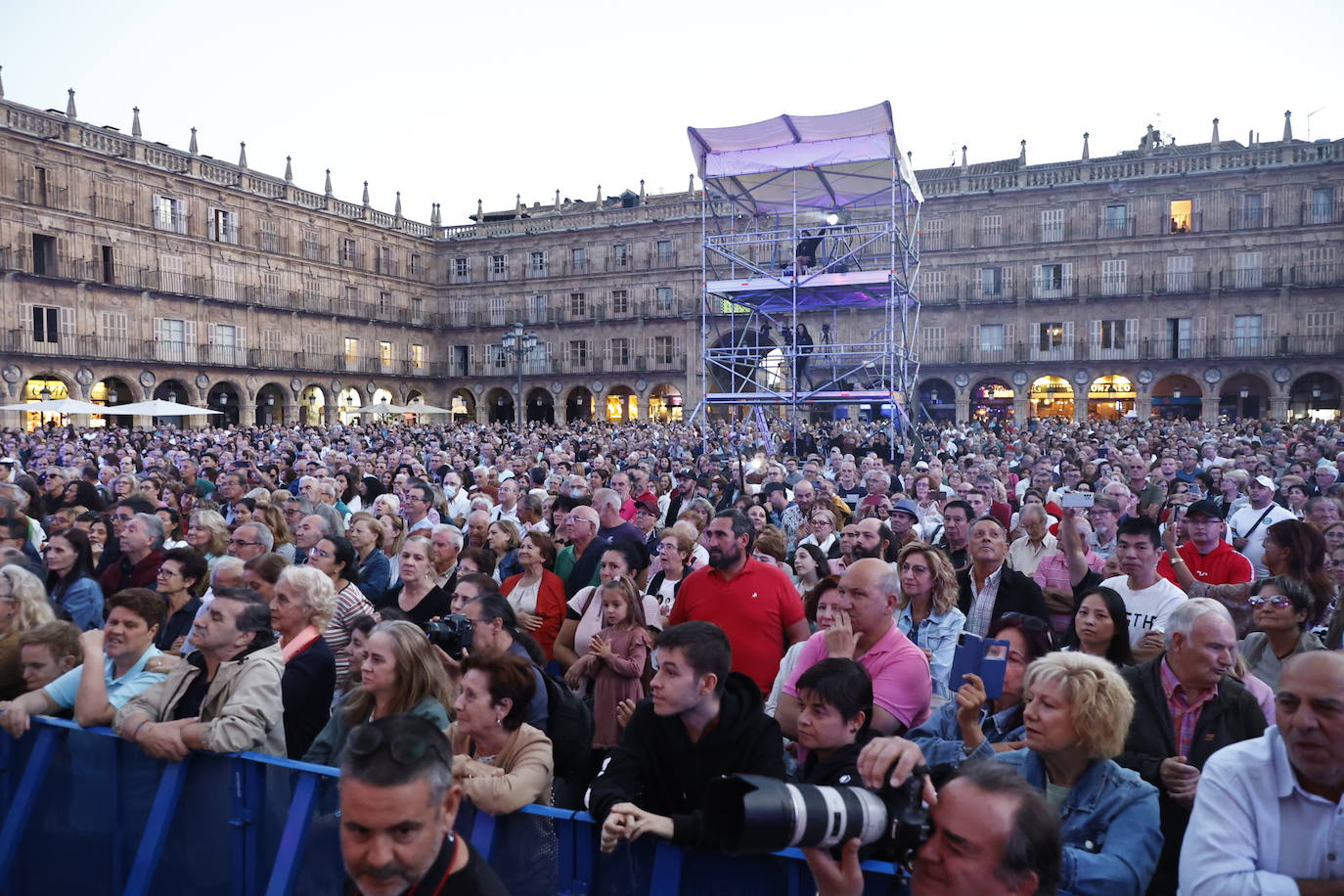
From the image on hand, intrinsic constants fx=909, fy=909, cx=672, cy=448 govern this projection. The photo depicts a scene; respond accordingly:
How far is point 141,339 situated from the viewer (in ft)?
109

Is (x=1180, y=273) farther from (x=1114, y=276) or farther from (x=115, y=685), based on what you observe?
(x=115, y=685)

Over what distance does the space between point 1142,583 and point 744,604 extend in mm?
2127

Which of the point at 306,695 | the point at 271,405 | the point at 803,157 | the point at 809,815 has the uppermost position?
the point at 803,157

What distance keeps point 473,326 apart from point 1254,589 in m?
43.3

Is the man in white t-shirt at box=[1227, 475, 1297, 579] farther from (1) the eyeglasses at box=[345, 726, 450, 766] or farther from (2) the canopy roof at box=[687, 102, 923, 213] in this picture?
(2) the canopy roof at box=[687, 102, 923, 213]

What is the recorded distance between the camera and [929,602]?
462 centimetres

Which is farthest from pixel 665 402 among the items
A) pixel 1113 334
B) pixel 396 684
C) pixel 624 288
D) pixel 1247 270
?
pixel 396 684

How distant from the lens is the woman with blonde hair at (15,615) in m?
4.23

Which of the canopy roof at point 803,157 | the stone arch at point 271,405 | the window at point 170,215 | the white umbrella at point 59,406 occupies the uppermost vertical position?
the window at point 170,215

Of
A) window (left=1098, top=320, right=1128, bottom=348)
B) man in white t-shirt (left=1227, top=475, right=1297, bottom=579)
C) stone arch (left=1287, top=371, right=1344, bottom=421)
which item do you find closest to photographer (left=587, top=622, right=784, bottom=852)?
man in white t-shirt (left=1227, top=475, right=1297, bottom=579)

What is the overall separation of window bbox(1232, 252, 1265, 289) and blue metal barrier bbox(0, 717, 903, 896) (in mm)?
38310

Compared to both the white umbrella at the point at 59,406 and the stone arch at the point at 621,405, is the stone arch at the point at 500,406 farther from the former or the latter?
the white umbrella at the point at 59,406

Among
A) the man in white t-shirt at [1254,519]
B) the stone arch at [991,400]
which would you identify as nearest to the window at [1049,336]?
the stone arch at [991,400]

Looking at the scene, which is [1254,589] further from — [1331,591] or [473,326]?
[473,326]
